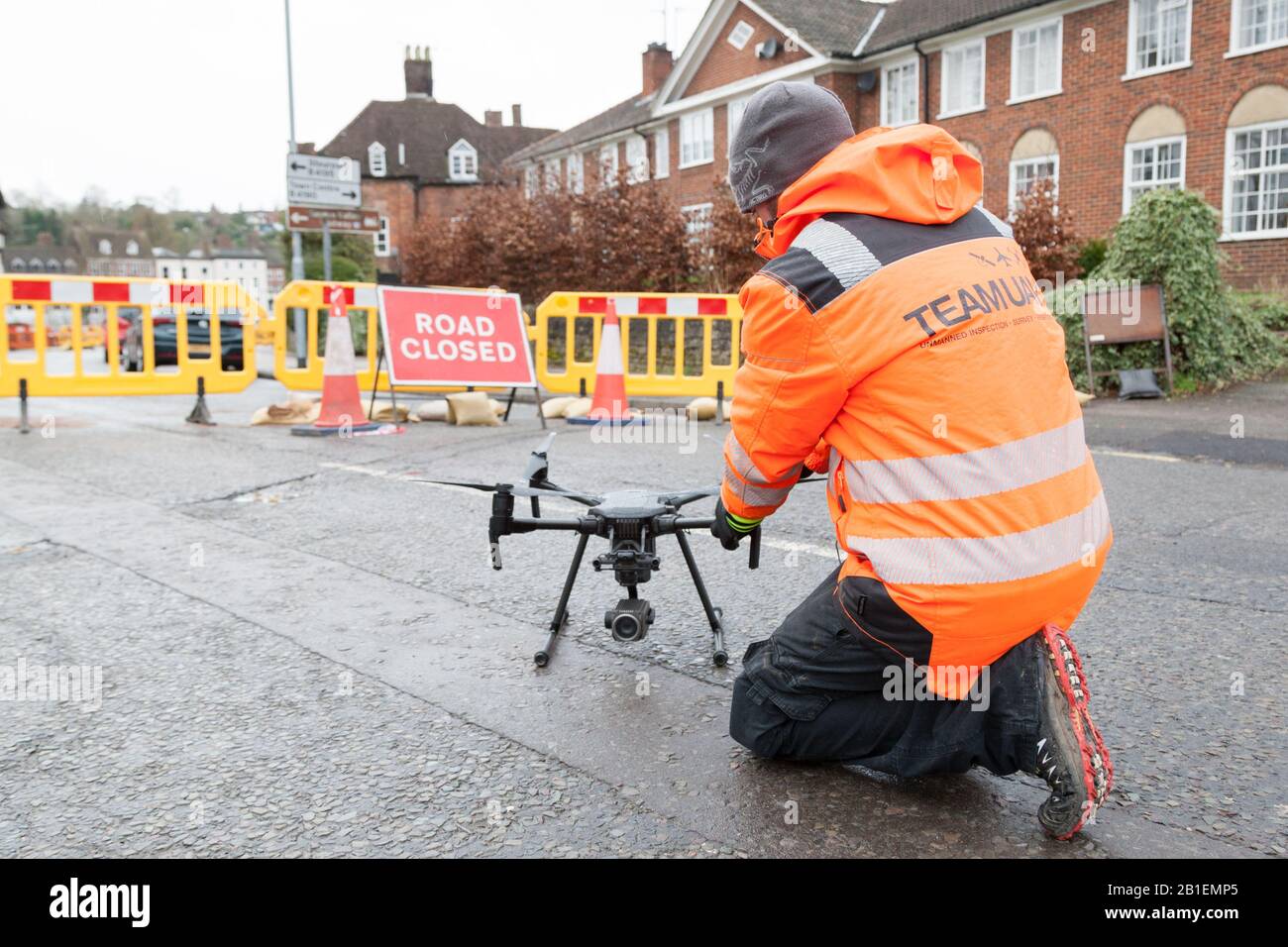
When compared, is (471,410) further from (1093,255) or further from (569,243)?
(1093,255)

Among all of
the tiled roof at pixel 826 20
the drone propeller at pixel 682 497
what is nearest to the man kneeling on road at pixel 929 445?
the drone propeller at pixel 682 497

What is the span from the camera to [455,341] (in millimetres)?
11156

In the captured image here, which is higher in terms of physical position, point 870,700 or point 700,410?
point 700,410

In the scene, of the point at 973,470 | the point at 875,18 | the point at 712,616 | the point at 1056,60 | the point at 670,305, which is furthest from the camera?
the point at 875,18

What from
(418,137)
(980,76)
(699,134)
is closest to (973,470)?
(980,76)

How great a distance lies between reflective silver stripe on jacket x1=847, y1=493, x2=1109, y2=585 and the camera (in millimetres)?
2383

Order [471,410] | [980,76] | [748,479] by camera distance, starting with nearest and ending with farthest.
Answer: [748,479] < [471,410] < [980,76]

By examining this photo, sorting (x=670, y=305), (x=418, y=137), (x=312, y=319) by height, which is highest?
(x=418, y=137)

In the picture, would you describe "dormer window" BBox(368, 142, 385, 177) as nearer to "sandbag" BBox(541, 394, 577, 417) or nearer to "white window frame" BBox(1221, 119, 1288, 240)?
"white window frame" BBox(1221, 119, 1288, 240)

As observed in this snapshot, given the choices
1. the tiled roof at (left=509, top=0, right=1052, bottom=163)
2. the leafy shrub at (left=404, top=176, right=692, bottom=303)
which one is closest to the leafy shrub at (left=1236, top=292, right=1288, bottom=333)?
the leafy shrub at (left=404, top=176, right=692, bottom=303)

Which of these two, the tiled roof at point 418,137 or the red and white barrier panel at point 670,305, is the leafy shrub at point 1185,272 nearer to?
the red and white barrier panel at point 670,305

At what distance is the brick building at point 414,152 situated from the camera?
61188 millimetres

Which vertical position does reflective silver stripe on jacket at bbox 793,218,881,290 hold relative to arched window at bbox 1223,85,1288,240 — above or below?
below

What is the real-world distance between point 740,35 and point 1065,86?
12975 mm
